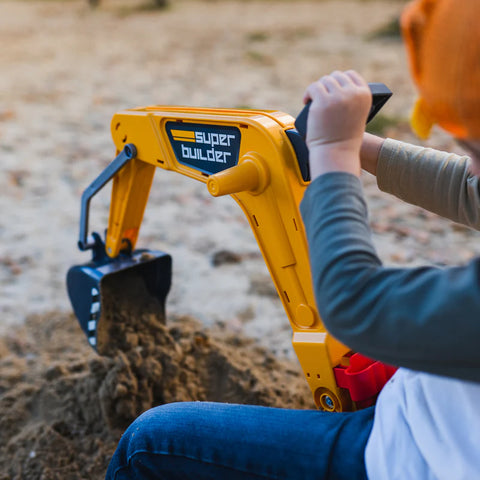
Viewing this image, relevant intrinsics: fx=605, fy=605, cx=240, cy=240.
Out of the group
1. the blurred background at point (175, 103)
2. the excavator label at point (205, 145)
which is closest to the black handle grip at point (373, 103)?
the excavator label at point (205, 145)

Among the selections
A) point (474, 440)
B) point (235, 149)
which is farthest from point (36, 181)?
point (474, 440)

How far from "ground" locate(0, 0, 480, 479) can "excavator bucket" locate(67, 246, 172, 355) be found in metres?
0.13

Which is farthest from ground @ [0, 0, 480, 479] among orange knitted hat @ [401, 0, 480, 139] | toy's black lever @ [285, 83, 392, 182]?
orange knitted hat @ [401, 0, 480, 139]

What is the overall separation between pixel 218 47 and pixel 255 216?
7.95m

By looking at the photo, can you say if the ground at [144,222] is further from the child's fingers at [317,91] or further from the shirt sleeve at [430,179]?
the child's fingers at [317,91]

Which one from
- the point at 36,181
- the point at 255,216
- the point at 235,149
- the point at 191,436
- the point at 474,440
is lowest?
the point at 36,181

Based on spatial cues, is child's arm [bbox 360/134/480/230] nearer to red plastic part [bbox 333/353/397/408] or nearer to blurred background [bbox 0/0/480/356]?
red plastic part [bbox 333/353/397/408]

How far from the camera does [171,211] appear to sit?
3.98 meters

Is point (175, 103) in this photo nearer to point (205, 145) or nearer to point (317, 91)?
point (205, 145)

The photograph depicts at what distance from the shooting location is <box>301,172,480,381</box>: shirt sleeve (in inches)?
36.0

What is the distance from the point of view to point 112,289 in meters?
2.26

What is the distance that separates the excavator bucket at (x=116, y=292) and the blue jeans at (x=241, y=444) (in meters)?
0.88

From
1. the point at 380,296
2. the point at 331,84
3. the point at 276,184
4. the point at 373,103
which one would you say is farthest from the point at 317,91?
the point at 380,296

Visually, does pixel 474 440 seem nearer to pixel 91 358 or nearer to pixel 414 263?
pixel 91 358
